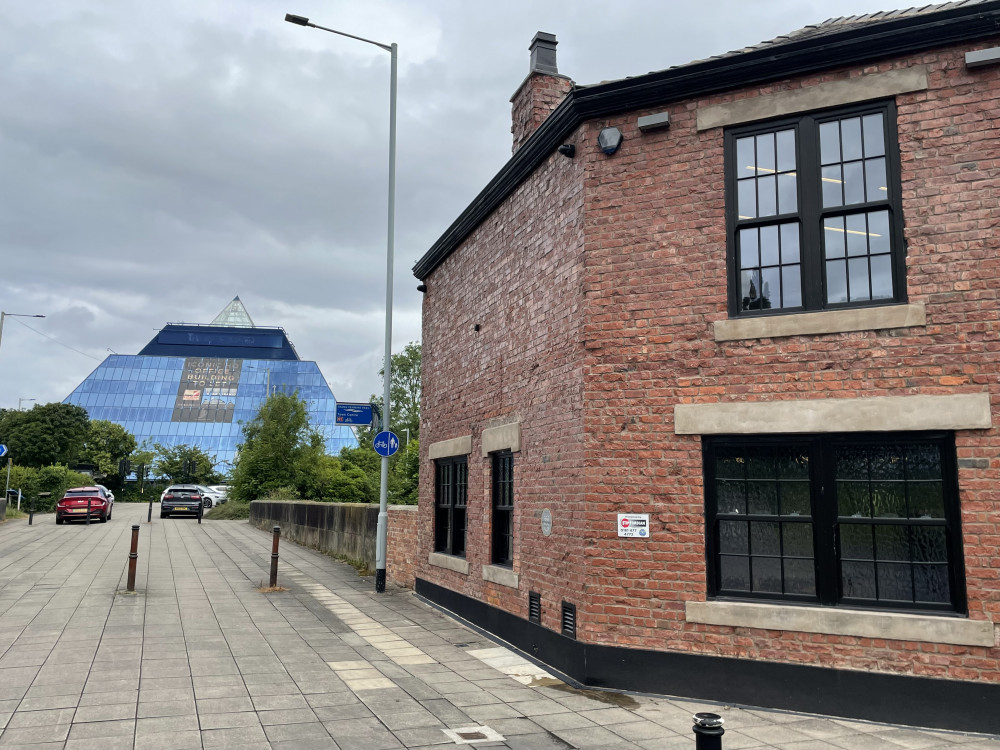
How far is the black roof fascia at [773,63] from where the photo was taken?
7145mm

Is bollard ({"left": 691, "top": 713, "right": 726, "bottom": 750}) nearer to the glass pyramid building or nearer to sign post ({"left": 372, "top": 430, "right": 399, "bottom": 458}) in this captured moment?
sign post ({"left": 372, "top": 430, "right": 399, "bottom": 458})

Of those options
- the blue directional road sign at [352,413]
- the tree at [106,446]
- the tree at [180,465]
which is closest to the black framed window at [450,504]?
the blue directional road sign at [352,413]

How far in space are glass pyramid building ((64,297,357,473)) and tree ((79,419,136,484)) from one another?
13.4 m

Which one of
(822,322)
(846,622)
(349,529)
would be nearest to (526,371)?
(822,322)

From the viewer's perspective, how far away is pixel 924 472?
6988mm

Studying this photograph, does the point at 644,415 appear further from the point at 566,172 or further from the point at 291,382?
the point at 291,382

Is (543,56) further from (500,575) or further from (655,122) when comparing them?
(500,575)

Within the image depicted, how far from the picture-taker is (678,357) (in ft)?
25.9

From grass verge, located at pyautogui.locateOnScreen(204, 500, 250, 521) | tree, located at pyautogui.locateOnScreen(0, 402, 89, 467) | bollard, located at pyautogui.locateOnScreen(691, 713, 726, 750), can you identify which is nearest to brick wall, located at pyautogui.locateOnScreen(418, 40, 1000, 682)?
bollard, located at pyautogui.locateOnScreen(691, 713, 726, 750)

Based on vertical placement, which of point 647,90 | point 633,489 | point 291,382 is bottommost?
point 633,489

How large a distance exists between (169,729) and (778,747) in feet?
15.6

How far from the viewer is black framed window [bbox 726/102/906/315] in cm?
737

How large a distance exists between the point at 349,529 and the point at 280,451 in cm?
1964

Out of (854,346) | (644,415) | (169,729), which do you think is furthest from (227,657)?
(854,346)
